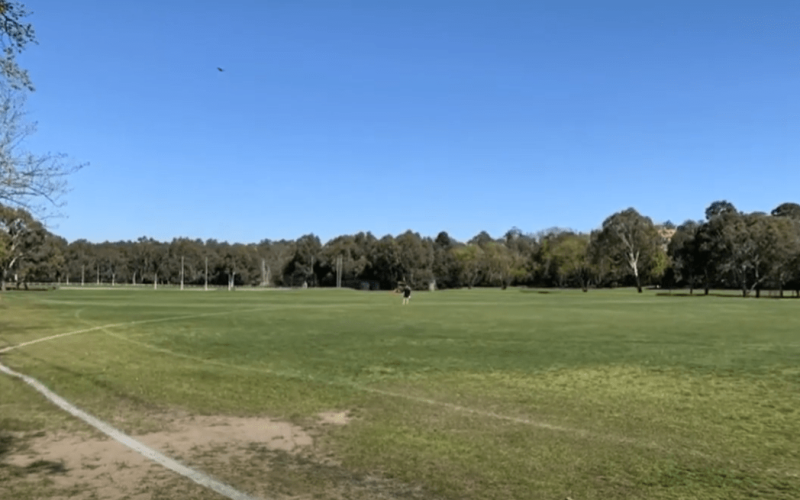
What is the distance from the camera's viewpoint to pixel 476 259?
150 metres

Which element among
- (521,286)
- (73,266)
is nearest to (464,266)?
(521,286)

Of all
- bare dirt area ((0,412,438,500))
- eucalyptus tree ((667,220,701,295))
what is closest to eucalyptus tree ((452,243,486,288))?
eucalyptus tree ((667,220,701,295))

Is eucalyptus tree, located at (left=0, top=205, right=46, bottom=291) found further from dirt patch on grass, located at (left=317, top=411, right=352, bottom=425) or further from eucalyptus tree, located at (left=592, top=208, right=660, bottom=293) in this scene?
dirt patch on grass, located at (left=317, top=411, right=352, bottom=425)

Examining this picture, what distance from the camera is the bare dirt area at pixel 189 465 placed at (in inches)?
243

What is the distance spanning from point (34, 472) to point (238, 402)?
4266 millimetres

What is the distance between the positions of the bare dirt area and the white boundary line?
9 cm

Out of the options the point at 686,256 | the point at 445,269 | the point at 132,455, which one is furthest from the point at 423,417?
the point at 445,269

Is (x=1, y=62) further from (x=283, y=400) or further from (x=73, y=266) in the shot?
(x=73, y=266)

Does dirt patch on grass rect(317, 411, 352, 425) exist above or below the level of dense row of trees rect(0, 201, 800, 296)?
below

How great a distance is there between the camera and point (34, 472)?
678 centimetres

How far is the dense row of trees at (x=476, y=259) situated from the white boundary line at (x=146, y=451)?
170ft

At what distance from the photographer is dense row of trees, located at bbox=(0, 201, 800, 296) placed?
305ft

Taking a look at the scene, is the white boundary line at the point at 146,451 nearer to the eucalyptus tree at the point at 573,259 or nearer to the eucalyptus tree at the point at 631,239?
the eucalyptus tree at the point at 631,239

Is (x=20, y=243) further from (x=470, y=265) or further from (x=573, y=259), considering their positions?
(x=573, y=259)
